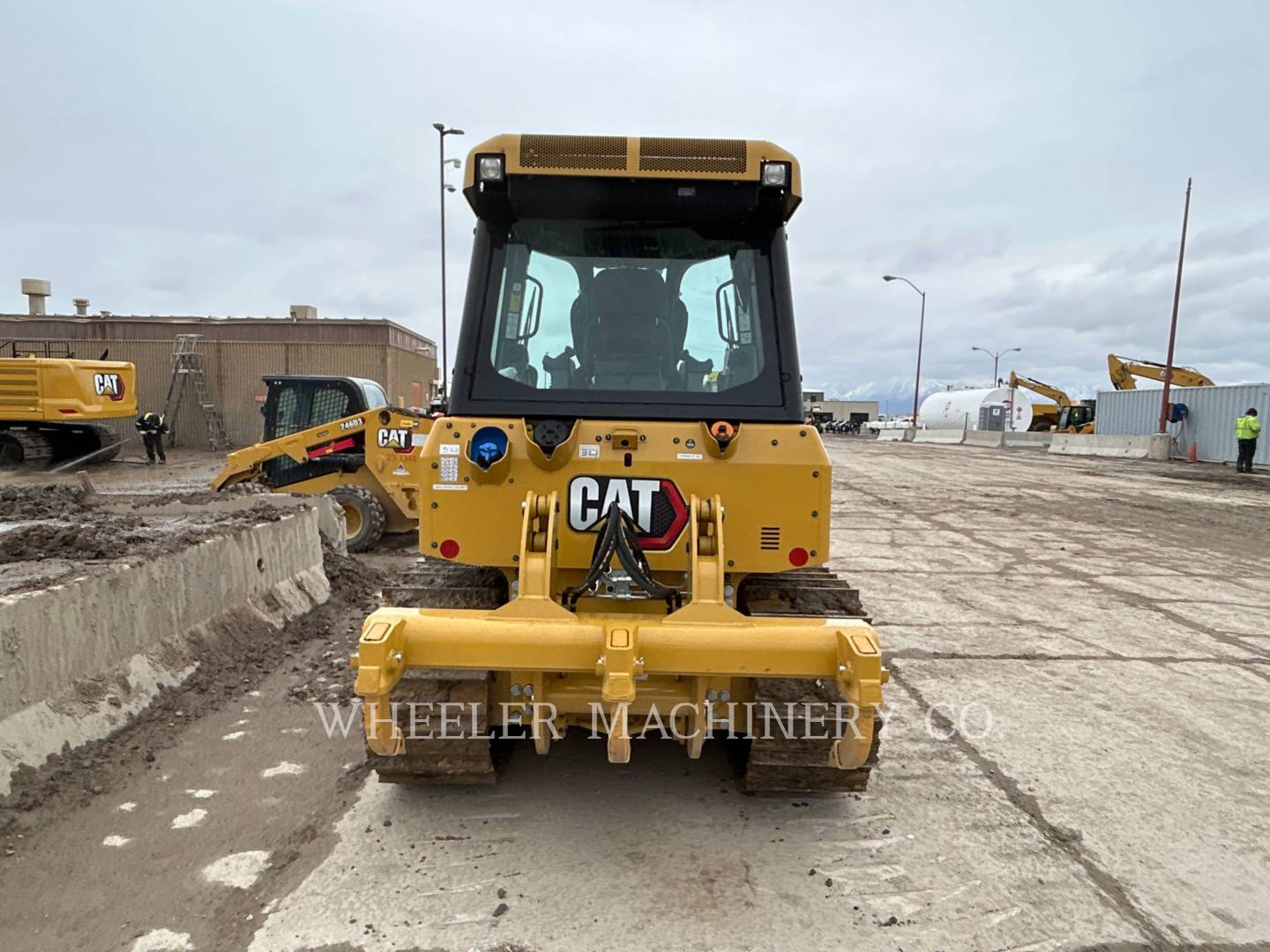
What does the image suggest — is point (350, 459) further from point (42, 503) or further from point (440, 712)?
point (440, 712)

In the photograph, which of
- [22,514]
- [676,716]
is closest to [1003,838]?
[676,716]

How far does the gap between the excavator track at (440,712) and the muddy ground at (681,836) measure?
205 mm

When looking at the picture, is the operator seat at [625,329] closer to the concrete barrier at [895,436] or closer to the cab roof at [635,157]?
the cab roof at [635,157]

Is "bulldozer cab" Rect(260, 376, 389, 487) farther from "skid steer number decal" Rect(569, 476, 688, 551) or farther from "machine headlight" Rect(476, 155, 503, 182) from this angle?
"skid steer number decal" Rect(569, 476, 688, 551)

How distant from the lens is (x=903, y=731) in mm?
4594

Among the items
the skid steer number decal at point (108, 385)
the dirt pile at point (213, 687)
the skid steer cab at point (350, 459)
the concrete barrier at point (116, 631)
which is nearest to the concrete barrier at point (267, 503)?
the dirt pile at point (213, 687)

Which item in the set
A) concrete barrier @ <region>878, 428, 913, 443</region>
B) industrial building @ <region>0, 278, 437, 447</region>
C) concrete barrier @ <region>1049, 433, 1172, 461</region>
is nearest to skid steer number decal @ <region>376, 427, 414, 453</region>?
industrial building @ <region>0, 278, 437, 447</region>

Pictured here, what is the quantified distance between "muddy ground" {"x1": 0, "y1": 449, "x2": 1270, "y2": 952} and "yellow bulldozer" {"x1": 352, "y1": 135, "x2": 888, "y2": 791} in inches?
12.4

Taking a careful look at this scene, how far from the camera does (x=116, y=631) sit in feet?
14.7

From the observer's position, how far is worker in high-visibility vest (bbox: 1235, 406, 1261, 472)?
888 inches

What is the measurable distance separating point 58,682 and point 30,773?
520 mm

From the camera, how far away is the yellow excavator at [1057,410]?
144 ft

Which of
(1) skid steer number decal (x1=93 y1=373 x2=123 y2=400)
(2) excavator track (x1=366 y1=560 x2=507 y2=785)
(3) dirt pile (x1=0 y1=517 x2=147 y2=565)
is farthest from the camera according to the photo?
(1) skid steer number decal (x1=93 y1=373 x2=123 y2=400)

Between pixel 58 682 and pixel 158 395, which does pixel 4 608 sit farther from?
pixel 158 395
